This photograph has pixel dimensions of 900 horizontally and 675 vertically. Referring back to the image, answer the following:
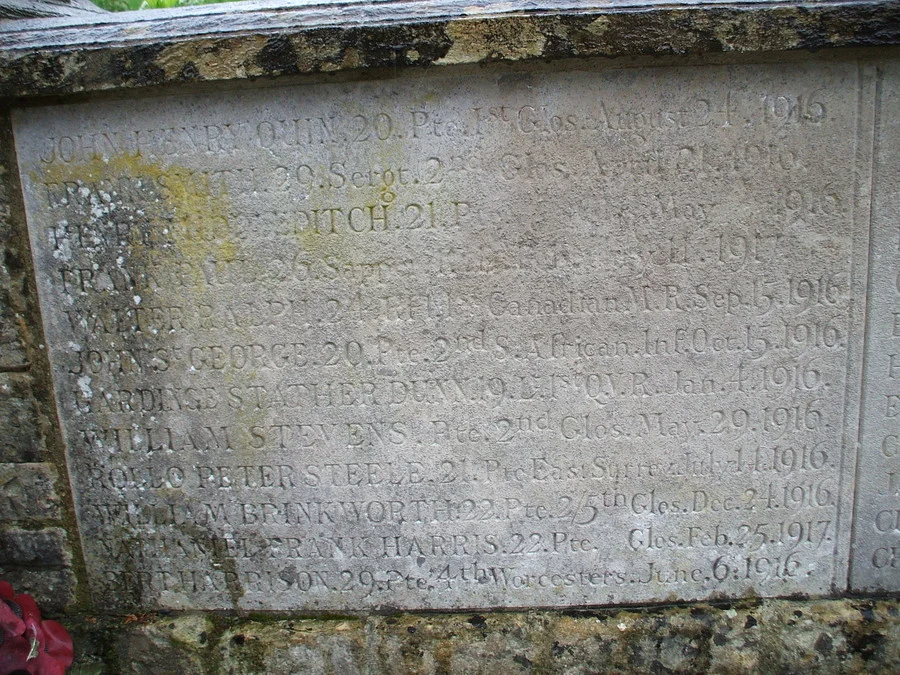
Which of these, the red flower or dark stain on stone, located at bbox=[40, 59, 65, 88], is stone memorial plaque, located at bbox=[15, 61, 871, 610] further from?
the red flower

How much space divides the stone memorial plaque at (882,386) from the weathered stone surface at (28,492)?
301cm

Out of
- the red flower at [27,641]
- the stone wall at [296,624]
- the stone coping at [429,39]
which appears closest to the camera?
the red flower at [27,641]

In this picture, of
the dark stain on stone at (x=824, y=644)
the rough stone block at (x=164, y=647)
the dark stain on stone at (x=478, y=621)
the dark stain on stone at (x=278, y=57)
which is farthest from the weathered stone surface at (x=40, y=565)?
the dark stain on stone at (x=824, y=644)

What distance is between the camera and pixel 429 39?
6.51 feet

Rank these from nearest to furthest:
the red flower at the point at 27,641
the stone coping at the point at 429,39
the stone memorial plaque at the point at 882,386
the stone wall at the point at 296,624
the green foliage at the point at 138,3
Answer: the red flower at the point at 27,641 → the stone coping at the point at 429,39 → the stone memorial plaque at the point at 882,386 → the stone wall at the point at 296,624 → the green foliage at the point at 138,3

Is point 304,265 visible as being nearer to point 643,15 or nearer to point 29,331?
point 29,331

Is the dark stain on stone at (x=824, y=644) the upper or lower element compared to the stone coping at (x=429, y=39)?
lower

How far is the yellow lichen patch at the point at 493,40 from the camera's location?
6.47 ft

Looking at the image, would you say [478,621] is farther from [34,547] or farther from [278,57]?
[278,57]

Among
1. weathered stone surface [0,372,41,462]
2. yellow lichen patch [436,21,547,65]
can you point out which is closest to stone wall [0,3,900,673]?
weathered stone surface [0,372,41,462]

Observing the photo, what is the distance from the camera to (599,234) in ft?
7.16

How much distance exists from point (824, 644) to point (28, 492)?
119 inches

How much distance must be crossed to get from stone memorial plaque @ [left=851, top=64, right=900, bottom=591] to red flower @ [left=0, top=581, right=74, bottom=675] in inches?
109

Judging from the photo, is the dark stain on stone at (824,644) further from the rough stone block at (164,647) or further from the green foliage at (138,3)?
the green foliage at (138,3)
